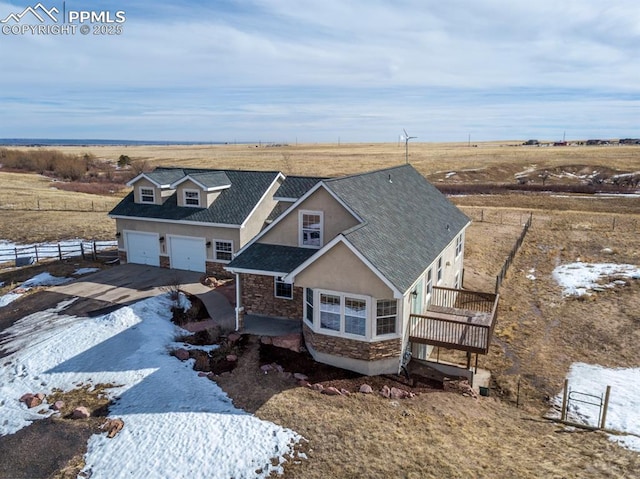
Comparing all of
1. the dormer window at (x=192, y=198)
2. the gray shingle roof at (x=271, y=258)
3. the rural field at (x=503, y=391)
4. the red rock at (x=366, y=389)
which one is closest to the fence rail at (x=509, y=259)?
the rural field at (x=503, y=391)

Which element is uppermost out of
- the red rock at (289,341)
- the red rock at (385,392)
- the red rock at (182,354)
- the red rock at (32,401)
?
the red rock at (289,341)

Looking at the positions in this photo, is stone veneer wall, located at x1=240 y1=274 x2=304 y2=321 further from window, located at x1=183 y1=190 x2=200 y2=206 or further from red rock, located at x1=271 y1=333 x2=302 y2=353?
window, located at x1=183 y1=190 x2=200 y2=206

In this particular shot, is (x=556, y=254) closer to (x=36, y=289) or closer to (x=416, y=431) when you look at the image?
(x=416, y=431)

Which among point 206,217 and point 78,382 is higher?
point 206,217

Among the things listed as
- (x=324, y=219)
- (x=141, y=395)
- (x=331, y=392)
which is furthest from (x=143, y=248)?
(x=331, y=392)

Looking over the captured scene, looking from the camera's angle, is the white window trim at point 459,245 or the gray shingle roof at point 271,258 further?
the white window trim at point 459,245

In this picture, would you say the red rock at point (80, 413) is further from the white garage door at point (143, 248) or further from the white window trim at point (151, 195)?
the white window trim at point (151, 195)

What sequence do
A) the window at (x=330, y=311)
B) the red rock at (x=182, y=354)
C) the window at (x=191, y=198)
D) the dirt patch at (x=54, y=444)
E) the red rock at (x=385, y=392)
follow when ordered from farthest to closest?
the window at (x=191, y=198), the red rock at (x=182, y=354), the window at (x=330, y=311), the red rock at (x=385, y=392), the dirt patch at (x=54, y=444)

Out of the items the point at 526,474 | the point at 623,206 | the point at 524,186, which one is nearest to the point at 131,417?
the point at 526,474
